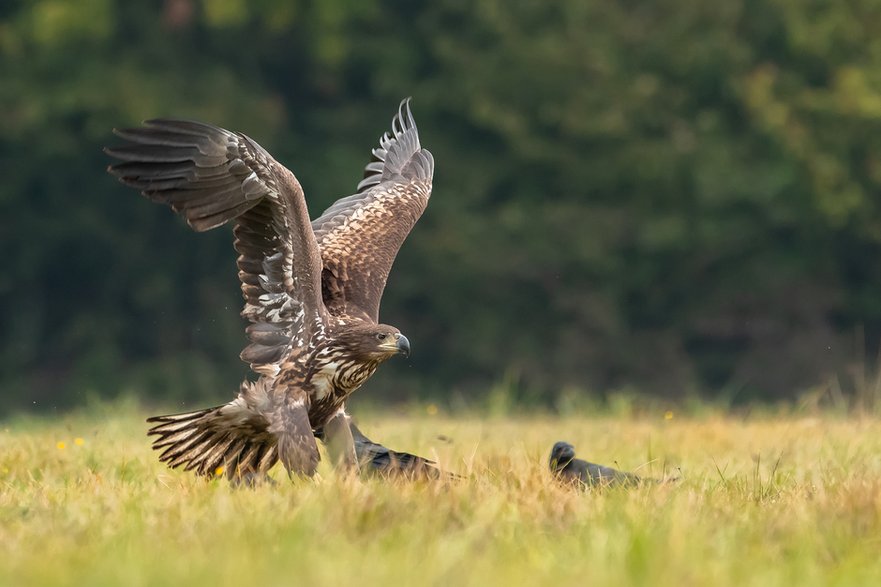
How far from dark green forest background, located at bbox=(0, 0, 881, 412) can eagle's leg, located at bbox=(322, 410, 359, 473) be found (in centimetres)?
1374

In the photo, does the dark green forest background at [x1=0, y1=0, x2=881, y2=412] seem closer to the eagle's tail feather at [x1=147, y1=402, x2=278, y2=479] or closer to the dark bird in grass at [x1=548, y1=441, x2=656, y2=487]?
the eagle's tail feather at [x1=147, y1=402, x2=278, y2=479]

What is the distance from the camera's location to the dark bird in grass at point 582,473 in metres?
5.97

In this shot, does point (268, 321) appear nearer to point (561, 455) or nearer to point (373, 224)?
point (373, 224)

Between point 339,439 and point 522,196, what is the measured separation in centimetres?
1532

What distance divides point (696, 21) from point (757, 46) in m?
0.96

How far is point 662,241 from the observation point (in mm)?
21188

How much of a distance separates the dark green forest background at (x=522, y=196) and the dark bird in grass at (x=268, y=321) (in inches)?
543

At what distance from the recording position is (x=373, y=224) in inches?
312

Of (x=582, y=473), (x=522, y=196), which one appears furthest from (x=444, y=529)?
(x=522, y=196)

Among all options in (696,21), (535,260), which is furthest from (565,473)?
(696,21)

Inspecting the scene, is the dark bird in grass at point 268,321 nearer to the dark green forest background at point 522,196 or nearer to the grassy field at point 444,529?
the grassy field at point 444,529

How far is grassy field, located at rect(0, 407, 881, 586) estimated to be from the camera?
4.06 meters

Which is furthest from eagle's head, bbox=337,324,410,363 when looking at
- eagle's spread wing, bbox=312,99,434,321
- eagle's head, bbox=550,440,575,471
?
eagle's head, bbox=550,440,575,471

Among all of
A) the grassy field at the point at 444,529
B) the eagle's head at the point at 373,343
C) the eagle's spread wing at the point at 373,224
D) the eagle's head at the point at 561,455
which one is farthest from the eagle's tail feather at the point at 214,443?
the eagle's head at the point at 561,455
